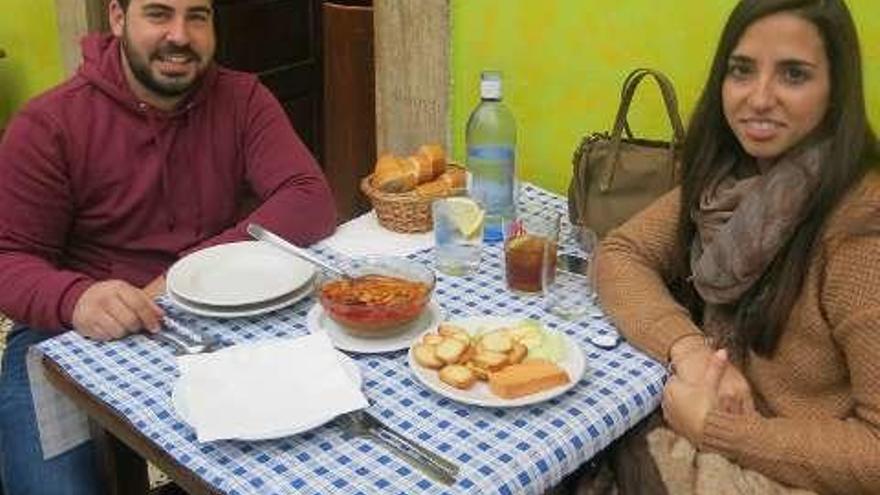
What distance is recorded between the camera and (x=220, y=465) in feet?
3.57

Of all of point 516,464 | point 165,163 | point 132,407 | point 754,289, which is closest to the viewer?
point 516,464

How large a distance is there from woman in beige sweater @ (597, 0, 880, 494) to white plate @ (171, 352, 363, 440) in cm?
41

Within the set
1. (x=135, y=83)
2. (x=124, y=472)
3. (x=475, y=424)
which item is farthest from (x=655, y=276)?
(x=135, y=83)

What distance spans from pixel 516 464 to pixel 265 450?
11.8 inches

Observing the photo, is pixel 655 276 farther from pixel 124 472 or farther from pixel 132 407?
pixel 124 472

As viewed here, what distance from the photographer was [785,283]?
4.09 ft

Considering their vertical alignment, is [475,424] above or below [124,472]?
above

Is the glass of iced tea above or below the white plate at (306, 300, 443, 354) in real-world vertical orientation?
above

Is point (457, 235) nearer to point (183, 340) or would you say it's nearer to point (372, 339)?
point (372, 339)

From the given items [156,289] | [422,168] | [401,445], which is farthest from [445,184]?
[401,445]

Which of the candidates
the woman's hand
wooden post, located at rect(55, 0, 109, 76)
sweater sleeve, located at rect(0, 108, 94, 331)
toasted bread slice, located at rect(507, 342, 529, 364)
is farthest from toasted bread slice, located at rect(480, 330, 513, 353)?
wooden post, located at rect(55, 0, 109, 76)

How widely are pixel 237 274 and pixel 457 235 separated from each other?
1.28 ft

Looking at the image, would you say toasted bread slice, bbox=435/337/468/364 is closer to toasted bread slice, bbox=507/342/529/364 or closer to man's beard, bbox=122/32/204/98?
toasted bread slice, bbox=507/342/529/364

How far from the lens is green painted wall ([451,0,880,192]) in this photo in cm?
182
